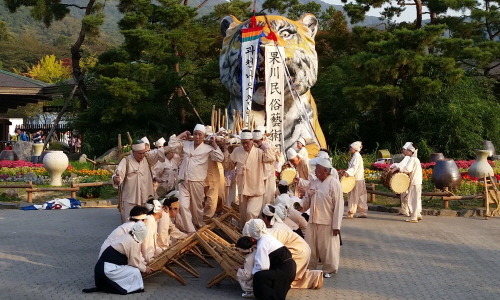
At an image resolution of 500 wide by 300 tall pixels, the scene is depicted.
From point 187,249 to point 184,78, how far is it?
17.8 m

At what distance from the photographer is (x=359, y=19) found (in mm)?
25875

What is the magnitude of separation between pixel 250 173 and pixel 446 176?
7073mm

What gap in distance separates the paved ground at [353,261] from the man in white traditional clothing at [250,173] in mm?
1120

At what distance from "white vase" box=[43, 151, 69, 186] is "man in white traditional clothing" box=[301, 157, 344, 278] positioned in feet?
32.1

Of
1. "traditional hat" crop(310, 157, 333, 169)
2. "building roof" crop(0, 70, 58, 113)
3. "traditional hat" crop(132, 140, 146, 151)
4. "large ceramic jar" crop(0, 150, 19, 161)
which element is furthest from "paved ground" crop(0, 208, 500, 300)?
"building roof" crop(0, 70, 58, 113)

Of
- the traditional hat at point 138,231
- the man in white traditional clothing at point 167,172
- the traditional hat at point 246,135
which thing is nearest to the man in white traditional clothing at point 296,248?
the traditional hat at point 138,231

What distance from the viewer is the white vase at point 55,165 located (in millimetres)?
17312

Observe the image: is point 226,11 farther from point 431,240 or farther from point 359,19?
point 431,240

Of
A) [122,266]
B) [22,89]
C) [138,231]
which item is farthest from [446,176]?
[22,89]

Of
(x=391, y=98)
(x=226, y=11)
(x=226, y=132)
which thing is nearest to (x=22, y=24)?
(x=226, y=11)

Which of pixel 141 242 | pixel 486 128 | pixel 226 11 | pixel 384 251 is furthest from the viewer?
pixel 226 11

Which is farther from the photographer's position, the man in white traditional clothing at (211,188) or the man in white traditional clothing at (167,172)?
the man in white traditional clothing at (167,172)

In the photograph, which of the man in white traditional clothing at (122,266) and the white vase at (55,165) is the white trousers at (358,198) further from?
the white vase at (55,165)

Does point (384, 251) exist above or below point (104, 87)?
below
